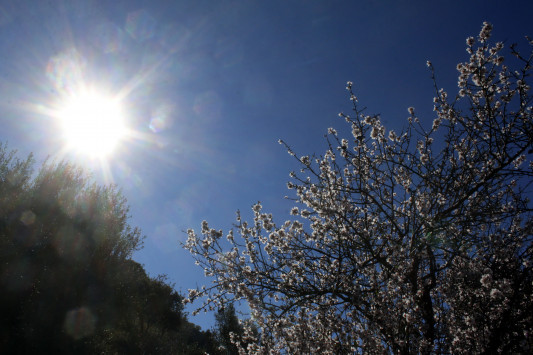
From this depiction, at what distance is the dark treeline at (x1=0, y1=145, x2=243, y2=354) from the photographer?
848 cm

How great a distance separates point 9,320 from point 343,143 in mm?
9433

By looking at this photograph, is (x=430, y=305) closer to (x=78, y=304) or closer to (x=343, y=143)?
(x=343, y=143)

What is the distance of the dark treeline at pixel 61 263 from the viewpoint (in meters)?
8.48

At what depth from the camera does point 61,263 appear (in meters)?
9.59

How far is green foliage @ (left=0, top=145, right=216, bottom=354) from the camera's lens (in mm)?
8484

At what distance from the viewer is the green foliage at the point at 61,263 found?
8.48 m

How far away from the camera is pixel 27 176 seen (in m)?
10.9

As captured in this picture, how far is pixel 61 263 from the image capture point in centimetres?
959

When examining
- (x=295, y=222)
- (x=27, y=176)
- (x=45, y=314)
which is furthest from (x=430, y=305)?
(x=27, y=176)

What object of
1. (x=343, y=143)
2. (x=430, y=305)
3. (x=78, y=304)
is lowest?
(x=78, y=304)

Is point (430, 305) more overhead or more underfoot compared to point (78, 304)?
more overhead

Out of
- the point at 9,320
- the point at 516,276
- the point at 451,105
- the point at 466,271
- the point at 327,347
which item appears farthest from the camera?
the point at 9,320

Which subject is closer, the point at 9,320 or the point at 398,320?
the point at 398,320

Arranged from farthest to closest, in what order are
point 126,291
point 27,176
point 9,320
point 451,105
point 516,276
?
point 126,291 < point 27,176 < point 9,320 < point 451,105 < point 516,276
